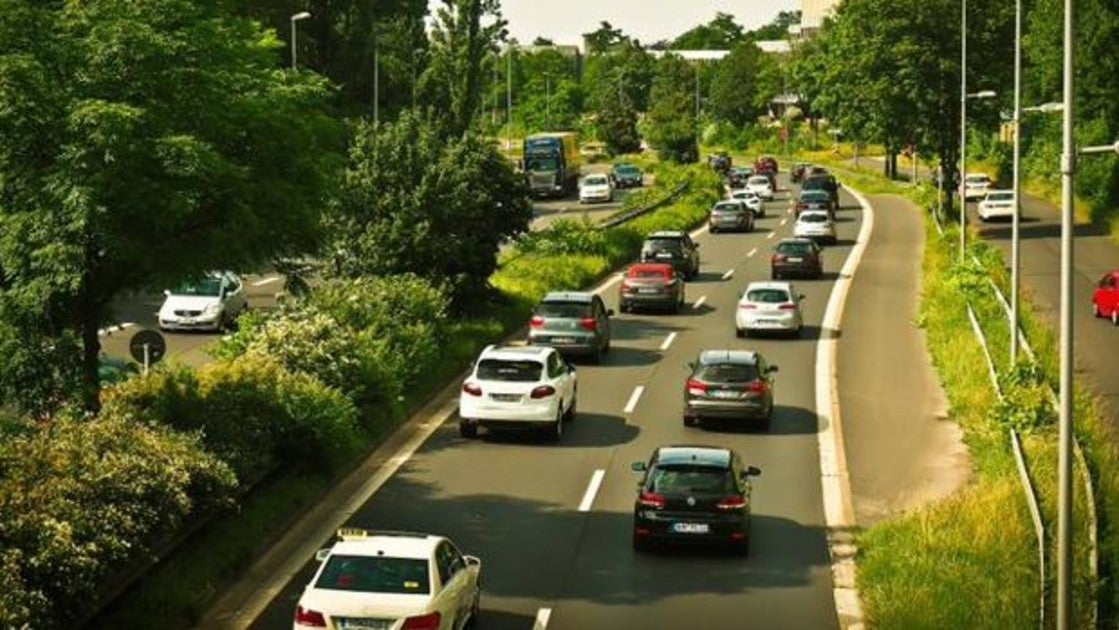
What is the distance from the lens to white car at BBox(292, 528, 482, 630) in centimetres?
1530

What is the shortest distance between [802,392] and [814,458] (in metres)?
6.34

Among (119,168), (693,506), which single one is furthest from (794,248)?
(119,168)

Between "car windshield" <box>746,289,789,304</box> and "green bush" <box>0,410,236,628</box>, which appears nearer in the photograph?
"green bush" <box>0,410,236,628</box>

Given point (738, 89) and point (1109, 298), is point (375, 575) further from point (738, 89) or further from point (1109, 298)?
point (738, 89)

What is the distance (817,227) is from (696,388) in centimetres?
3748

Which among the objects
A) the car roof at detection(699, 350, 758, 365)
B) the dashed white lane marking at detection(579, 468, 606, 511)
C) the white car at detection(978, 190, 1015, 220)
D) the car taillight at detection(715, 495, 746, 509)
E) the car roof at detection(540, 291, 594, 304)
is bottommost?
the dashed white lane marking at detection(579, 468, 606, 511)

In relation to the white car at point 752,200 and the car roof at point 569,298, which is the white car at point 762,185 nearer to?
the white car at point 752,200

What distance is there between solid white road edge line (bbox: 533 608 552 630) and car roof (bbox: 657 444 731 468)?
3.62m

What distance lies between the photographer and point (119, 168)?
65.5 ft

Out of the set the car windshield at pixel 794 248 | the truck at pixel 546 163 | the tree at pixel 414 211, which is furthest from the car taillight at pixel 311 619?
the truck at pixel 546 163

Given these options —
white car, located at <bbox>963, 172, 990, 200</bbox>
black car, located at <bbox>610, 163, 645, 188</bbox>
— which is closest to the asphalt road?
white car, located at <bbox>963, 172, 990, 200</bbox>

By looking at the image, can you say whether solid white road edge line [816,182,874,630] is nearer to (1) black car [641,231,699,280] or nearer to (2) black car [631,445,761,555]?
(2) black car [631,445,761,555]

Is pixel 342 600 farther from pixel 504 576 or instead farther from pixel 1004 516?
pixel 1004 516

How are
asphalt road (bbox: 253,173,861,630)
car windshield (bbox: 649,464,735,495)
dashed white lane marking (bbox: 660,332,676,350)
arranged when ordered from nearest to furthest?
1. asphalt road (bbox: 253,173,861,630)
2. car windshield (bbox: 649,464,735,495)
3. dashed white lane marking (bbox: 660,332,676,350)
